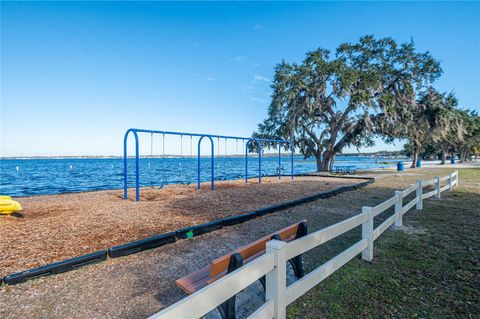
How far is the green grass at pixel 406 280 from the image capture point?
2.67 metres

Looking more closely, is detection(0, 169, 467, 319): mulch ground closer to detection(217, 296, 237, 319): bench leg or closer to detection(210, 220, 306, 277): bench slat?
detection(217, 296, 237, 319): bench leg

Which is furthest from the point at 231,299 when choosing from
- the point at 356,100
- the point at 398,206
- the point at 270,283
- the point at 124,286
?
the point at 356,100

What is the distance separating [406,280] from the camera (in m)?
3.27

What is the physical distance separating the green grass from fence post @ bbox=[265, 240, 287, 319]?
50 cm

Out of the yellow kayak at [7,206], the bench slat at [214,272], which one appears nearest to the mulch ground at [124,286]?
the bench slat at [214,272]

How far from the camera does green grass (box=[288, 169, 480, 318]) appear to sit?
2.67 m

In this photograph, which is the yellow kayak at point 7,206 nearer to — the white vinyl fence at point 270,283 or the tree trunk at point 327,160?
the white vinyl fence at point 270,283

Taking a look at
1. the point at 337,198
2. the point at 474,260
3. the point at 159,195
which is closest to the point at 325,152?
the point at 337,198

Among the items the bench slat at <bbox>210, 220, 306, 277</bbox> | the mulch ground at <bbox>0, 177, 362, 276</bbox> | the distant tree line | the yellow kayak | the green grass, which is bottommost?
the green grass

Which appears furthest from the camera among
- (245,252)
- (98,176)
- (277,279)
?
(98,176)

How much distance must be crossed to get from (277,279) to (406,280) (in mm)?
2210

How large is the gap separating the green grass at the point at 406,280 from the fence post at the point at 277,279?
1.65 feet

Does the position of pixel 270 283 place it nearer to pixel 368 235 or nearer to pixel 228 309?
pixel 228 309

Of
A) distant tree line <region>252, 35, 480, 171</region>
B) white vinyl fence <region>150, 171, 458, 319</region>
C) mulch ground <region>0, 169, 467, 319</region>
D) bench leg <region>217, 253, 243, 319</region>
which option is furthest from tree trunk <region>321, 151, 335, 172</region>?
bench leg <region>217, 253, 243, 319</region>
